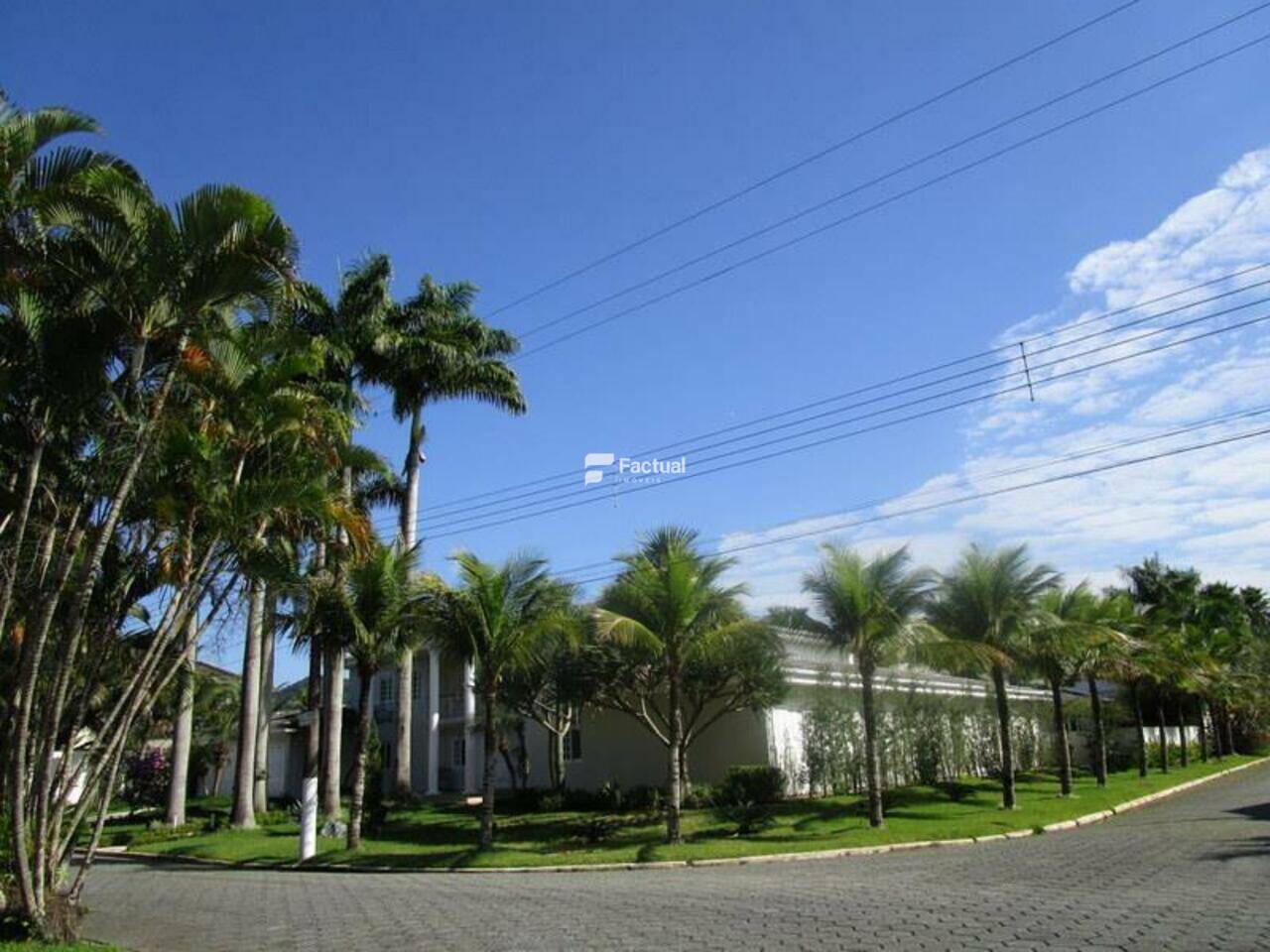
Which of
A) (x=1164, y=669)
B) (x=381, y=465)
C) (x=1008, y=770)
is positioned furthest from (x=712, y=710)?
(x=1164, y=669)

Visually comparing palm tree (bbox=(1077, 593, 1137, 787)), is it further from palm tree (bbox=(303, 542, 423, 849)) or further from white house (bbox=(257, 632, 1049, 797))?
palm tree (bbox=(303, 542, 423, 849))

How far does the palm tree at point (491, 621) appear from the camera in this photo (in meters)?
20.5

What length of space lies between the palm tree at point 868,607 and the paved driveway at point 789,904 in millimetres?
4613

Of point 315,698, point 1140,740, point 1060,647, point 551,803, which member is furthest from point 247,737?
point 1140,740

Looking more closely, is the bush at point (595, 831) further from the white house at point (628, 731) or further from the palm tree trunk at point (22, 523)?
the palm tree trunk at point (22, 523)

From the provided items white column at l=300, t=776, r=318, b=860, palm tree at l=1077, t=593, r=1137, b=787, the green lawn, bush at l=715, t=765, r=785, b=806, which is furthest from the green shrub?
palm tree at l=1077, t=593, r=1137, b=787

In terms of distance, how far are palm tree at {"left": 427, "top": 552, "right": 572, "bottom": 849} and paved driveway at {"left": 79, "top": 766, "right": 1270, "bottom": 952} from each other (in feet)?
12.6

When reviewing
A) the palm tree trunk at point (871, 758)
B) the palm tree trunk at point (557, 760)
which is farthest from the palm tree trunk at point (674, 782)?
the palm tree trunk at point (557, 760)

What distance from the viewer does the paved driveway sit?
9.09 m

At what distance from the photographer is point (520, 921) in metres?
11.1

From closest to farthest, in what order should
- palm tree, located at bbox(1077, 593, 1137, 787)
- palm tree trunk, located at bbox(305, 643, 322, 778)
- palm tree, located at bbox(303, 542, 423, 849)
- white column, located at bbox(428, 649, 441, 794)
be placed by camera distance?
palm tree, located at bbox(303, 542, 423, 849) → palm tree trunk, located at bbox(305, 643, 322, 778) → palm tree, located at bbox(1077, 593, 1137, 787) → white column, located at bbox(428, 649, 441, 794)

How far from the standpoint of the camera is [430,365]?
31656 mm

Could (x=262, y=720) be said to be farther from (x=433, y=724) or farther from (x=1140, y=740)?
(x=1140, y=740)

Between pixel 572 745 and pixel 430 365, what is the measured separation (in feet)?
45.5
